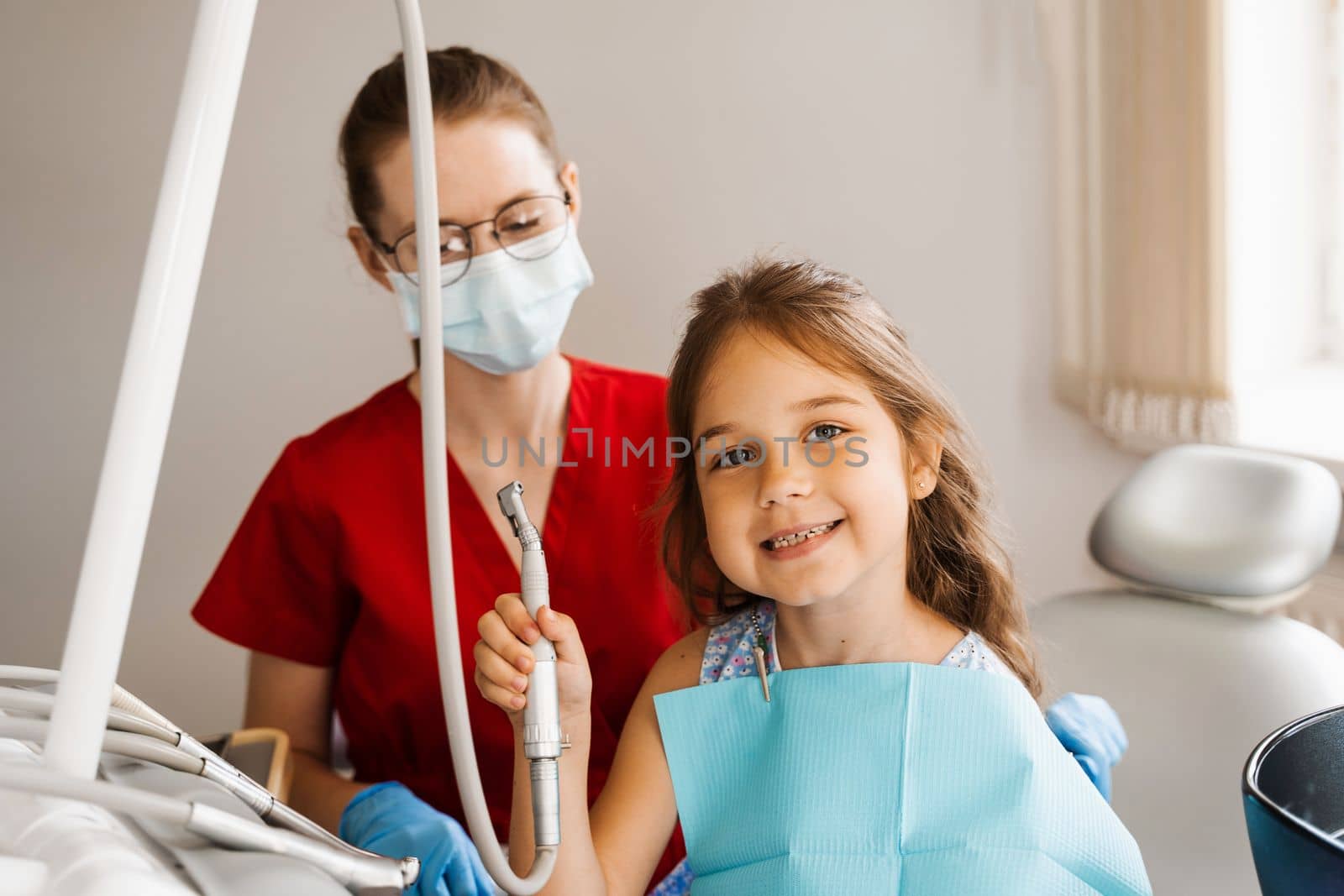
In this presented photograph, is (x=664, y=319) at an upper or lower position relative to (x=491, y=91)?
lower

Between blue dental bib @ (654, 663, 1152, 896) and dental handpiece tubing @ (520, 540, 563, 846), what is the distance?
0.26m

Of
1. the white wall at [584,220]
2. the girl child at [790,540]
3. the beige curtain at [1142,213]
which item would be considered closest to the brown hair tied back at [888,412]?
the girl child at [790,540]

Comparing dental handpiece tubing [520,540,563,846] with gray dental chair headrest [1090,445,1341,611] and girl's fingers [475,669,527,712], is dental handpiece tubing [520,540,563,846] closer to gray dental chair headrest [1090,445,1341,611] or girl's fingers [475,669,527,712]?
girl's fingers [475,669,527,712]

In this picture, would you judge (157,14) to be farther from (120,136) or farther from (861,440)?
(861,440)

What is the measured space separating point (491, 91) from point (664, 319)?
36.2 inches

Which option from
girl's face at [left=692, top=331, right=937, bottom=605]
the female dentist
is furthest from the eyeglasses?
girl's face at [left=692, top=331, right=937, bottom=605]

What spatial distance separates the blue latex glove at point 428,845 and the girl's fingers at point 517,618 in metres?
0.35

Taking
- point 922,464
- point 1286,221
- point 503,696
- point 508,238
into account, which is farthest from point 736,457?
point 1286,221

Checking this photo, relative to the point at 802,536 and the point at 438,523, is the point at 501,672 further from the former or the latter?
the point at 802,536

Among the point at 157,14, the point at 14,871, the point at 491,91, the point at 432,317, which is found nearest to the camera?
the point at 14,871

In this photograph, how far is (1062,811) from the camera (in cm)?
93

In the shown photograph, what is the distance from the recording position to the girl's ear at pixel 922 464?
105 cm

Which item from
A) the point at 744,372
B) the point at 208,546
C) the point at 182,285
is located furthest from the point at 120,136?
the point at 182,285

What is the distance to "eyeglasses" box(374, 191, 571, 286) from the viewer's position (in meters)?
1.23
